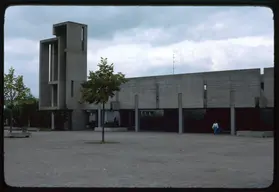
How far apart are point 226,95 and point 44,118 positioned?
2902 centimetres

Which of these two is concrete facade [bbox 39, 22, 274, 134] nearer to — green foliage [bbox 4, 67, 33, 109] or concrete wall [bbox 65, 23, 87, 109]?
concrete wall [bbox 65, 23, 87, 109]

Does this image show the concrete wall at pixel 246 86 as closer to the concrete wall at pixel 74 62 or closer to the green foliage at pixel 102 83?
the green foliage at pixel 102 83

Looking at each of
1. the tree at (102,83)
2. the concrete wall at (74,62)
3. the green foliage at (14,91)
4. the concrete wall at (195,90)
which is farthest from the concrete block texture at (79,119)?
the tree at (102,83)

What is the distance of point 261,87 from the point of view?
40.4 meters

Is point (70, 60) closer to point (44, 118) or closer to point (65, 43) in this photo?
point (65, 43)

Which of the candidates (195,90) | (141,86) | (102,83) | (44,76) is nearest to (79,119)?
(44,76)

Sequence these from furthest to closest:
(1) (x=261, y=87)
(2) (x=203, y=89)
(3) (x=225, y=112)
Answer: (3) (x=225, y=112) < (2) (x=203, y=89) < (1) (x=261, y=87)

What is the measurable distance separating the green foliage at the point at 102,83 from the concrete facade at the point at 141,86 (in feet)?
54.7

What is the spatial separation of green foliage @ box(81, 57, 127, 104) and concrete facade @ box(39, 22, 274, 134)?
16.7 metres

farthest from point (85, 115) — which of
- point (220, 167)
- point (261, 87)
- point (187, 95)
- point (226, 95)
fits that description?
point (220, 167)

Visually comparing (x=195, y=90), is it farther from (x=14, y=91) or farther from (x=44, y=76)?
(x=44, y=76)

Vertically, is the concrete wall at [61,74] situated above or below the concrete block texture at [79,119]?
above

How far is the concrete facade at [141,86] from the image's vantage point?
41.6m

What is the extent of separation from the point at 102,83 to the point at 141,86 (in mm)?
22882
